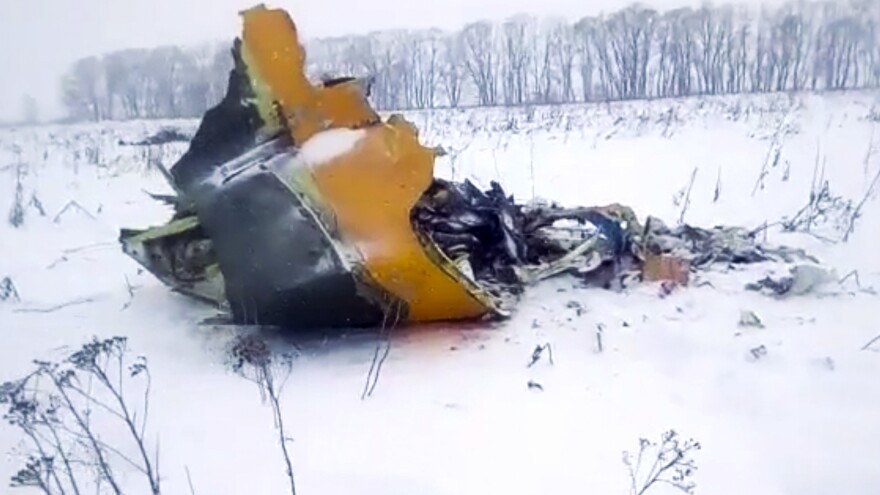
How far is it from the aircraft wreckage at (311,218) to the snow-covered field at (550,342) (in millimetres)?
31

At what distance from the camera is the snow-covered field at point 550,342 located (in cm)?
117

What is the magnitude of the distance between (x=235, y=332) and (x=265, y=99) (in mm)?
302

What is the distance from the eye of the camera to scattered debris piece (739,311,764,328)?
47.2 inches

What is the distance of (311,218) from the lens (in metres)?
1.15

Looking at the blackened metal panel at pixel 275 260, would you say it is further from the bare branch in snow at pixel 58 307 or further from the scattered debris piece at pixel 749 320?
the scattered debris piece at pixel 749 320

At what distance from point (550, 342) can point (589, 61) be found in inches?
14.2

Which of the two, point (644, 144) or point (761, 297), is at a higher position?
point (644, 144)

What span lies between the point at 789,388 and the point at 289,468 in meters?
0.64

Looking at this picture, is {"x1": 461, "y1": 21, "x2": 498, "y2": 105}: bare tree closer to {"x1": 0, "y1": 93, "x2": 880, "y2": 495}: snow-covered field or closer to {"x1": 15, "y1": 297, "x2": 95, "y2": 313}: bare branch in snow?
{"x1": 0, "y1": 93, "x2": 880, "y2": 495}: snow-covered field

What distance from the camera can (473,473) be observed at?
3.84 feet

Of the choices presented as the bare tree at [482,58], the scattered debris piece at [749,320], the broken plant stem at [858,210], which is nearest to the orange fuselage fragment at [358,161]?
the bare tree at [482,58]

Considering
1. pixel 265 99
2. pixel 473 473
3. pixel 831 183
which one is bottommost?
pixel 473 473

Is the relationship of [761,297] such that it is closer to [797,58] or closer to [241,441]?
[797,58]

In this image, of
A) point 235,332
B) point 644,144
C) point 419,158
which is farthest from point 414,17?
point 235,332
